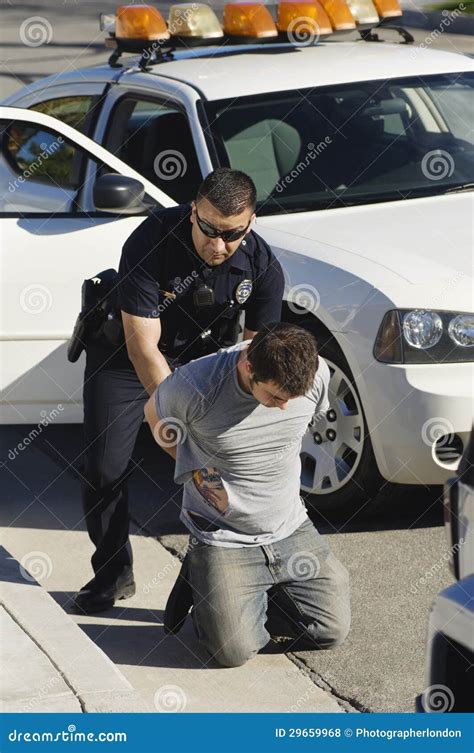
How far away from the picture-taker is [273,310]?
4531 millimetres

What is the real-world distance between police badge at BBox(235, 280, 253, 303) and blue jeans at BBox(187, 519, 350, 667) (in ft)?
2.63

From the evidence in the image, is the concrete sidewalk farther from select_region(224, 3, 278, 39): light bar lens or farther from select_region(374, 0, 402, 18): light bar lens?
select_region(374, 0, 402, 18): light bar lens

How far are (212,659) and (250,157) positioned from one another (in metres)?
2.31

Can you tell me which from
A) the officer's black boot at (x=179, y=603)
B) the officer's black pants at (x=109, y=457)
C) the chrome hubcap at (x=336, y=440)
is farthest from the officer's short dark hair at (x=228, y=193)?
the officer's black boot at (x=179, y=603)

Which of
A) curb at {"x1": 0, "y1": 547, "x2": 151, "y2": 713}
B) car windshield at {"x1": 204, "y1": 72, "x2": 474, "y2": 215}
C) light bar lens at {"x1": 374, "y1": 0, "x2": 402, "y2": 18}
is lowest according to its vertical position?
curb at {"x1": 0, "y1": 547, "x2": 151, "y2": 713}

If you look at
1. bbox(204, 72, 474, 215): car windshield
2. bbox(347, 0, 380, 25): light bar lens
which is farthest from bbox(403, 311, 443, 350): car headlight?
bbox(347, 0, 380, 25): light bar lens

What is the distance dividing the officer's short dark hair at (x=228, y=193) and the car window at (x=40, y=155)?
158 centimetres

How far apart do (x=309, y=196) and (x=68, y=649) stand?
237 cm

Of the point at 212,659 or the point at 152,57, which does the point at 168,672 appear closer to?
the point at 212,659

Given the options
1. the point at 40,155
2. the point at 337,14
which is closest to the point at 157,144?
the point at 40,155

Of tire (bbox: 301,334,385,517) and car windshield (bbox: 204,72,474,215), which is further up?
car windshield (bbox: 204,72,474,215)

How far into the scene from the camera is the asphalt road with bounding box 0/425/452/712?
4.05 meters

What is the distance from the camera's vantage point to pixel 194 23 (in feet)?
20.2

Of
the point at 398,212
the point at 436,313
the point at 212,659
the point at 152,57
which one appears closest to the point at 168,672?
the point at 212,659
